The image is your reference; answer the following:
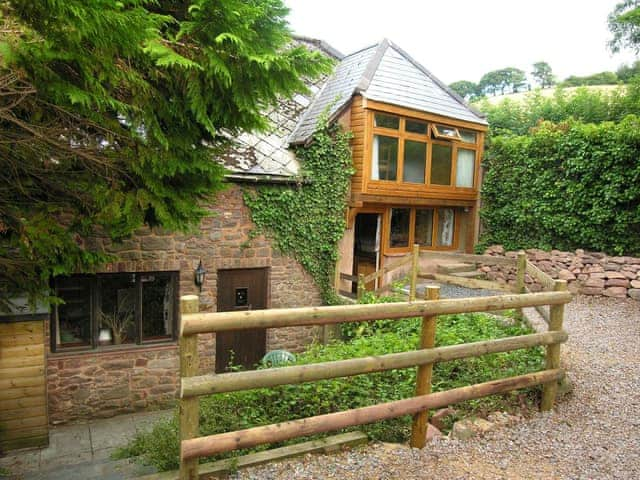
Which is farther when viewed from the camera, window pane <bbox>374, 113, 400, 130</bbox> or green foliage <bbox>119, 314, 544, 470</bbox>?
window pane <bbox>374, 113, 400, 130</bbox>

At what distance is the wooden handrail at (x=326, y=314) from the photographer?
2584 millimetres

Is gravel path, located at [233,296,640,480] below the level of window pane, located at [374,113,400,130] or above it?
below

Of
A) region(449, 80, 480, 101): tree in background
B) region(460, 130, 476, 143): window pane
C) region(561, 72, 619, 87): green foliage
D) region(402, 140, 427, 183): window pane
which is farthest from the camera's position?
region(449, 80, 480, 101): tree in background

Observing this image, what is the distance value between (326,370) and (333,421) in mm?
353

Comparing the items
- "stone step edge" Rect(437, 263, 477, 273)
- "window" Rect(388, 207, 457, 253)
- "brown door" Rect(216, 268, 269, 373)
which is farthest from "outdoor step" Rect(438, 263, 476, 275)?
"brown door" Rect(216, 268, 269, 373)

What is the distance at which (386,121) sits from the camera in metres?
9.71

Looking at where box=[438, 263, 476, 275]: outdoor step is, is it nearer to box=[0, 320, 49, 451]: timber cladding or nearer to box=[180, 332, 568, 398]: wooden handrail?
box=[180, 332, 568, 398]: wooden handrail

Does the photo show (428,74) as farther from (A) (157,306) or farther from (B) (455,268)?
(A) (157,306)

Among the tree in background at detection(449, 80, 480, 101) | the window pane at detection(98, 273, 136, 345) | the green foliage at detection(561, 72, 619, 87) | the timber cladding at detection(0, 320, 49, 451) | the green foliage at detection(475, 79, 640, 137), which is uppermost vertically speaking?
the tree in background at detection(449, 80, 480, 101)

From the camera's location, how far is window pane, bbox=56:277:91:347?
7117mm

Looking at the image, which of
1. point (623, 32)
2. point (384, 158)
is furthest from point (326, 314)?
point (623, 32)

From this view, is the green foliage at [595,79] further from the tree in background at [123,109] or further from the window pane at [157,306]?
the tree in background at [123,109]

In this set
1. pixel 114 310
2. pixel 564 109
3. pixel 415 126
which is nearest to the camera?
pixel 114 310

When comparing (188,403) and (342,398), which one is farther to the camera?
(342,398)
